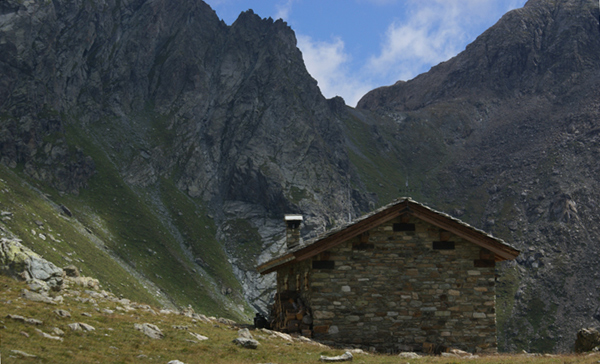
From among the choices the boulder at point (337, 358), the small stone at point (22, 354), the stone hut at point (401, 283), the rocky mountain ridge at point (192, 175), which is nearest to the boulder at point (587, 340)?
the stone hut at point (401, 283)

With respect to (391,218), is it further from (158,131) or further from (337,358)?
(158,131)

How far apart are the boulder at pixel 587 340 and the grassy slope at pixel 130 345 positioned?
10.3 feet

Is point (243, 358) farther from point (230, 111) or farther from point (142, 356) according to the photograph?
point (230, 111)

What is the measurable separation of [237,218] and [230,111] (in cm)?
4671

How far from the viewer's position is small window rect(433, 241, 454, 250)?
1911cm

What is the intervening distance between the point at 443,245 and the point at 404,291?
226cm

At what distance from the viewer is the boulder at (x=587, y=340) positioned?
1719 cm

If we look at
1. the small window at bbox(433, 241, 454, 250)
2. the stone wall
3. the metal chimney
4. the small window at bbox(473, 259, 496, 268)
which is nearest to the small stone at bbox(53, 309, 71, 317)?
the stone wall

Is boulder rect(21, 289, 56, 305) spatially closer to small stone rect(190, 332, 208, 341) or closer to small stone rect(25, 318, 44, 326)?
small stone rect(25, 318, 44, 326)

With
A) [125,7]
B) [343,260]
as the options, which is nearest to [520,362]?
[343,260]

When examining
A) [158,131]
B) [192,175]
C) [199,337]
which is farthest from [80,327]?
[158,131]

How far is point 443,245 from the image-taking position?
62.7 ft

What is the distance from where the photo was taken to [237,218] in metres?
166

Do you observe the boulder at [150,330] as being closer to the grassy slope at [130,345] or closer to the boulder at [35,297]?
the grassy slope at [130,345]
